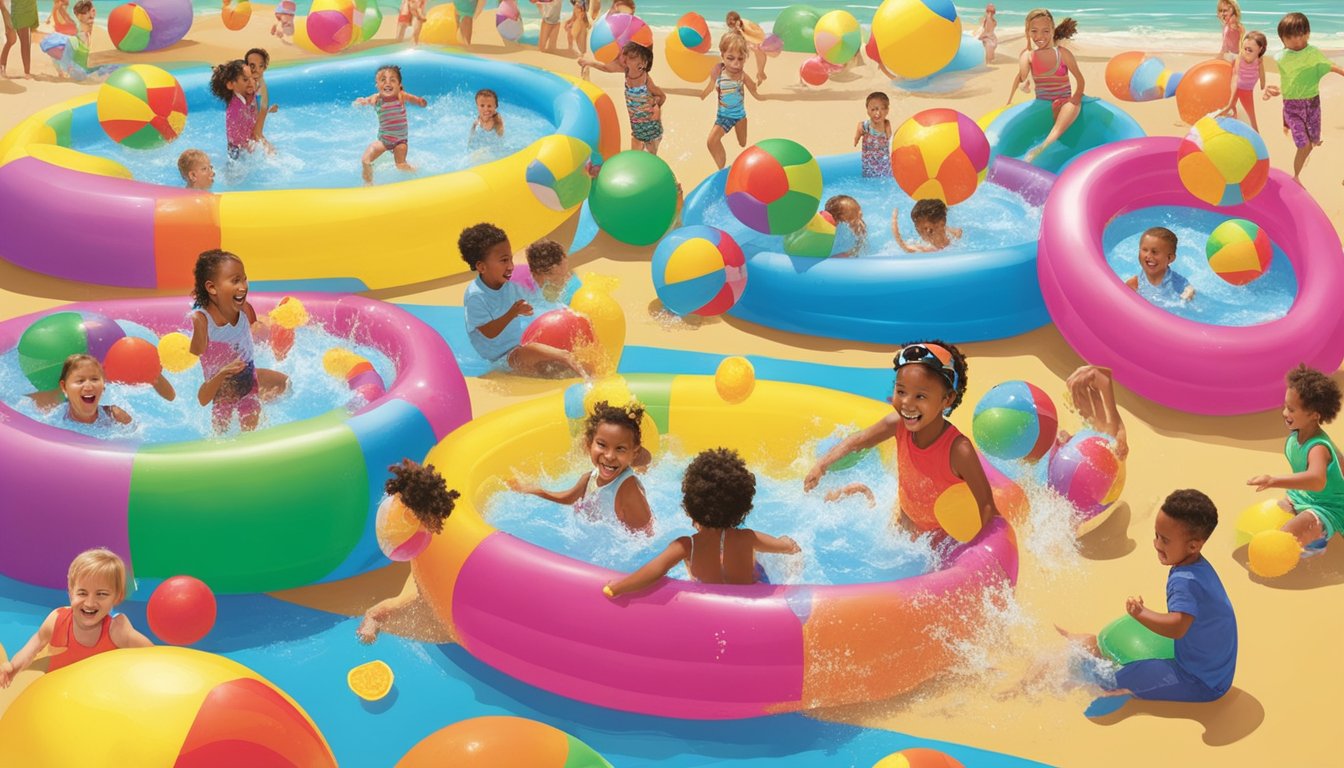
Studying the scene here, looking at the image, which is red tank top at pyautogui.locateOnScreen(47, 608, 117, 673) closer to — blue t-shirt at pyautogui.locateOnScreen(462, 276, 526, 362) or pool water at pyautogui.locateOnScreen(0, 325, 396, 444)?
pool water at pyautogui.locateOnScreen(0, 325, 396, 444)

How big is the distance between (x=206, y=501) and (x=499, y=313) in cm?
266

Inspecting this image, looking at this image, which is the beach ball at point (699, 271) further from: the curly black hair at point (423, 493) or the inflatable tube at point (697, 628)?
the curly black hair at point (423, 493)

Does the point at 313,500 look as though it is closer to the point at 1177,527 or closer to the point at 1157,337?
the point at 1177,527

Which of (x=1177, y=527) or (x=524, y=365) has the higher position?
(x=1177, y=527)

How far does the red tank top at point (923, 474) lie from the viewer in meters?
5.75

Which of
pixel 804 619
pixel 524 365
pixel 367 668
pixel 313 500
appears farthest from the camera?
pixel 524 365

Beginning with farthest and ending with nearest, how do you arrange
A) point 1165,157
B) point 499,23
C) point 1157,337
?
point 499,23 < point 1165,157 < point 1157,337

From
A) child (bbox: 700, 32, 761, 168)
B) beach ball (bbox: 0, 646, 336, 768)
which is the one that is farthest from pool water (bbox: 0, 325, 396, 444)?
child (bbox: 700, 32, 761, 168)

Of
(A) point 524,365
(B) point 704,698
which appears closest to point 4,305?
(A) point 524,365

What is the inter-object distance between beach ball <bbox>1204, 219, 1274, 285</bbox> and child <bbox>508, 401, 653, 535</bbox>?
13.2ft

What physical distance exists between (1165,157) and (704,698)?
17.7ft

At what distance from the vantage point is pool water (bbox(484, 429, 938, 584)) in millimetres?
6074

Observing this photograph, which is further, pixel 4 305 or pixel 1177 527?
pixel 4 305

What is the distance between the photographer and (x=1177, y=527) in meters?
5.22
